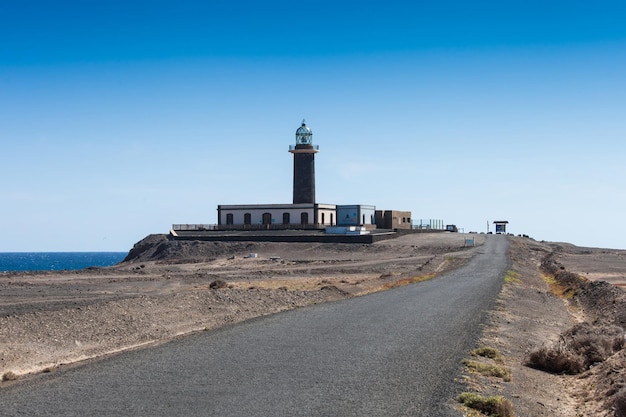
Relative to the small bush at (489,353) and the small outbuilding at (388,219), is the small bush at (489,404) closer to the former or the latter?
the small bush at (489,353)

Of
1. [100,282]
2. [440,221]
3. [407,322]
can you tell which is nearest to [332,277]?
[100,282]

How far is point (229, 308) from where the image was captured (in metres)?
25.1

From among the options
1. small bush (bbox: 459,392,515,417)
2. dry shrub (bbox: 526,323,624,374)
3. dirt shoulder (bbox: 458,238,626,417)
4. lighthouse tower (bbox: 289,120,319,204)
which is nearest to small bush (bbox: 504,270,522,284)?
dirt shoulder (bbox: 458,238,626,417)

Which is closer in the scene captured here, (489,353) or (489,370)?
(489,370)

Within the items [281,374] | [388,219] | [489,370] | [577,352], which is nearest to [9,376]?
[281,374]

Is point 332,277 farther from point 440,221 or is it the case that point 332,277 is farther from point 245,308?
point 440,221

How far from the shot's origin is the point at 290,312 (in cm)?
2417

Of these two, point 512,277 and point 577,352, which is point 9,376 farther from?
point 512,277

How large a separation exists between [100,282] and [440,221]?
7383 cm

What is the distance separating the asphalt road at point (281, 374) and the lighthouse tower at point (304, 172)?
199 ft

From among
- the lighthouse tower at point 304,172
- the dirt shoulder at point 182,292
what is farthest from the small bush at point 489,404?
the lighthouse tower at point 304,172

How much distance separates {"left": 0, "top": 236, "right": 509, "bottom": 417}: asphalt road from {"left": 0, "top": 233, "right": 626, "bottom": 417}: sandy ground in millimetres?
1146

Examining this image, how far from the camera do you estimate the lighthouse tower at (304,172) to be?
83.1 metres

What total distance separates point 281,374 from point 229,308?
1163cm
